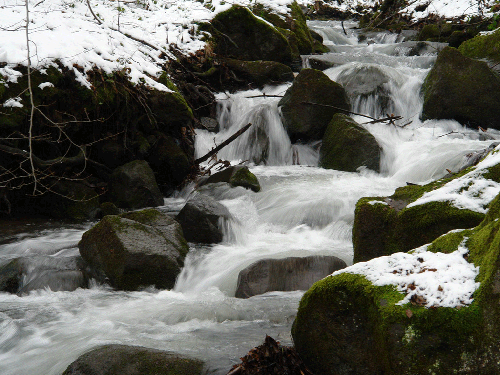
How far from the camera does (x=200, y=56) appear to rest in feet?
33.6

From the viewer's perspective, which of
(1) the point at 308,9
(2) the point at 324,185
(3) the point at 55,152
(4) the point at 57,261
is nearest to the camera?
(4) the point at 57,261

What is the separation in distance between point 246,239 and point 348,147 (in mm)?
3261

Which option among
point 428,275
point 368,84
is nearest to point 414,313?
point 428,275

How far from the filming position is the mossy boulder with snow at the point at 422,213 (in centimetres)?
306

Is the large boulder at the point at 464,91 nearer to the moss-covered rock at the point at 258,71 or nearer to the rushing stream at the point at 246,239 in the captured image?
the rushing stream at the point at 246,239

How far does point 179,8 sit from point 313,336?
1134cm

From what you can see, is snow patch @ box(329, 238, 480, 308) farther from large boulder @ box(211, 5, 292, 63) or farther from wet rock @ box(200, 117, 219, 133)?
large boulder @ box(211, 5, 292, 63)

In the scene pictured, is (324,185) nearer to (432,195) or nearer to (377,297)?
(432,195)

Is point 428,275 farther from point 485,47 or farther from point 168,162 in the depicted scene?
point 485,47

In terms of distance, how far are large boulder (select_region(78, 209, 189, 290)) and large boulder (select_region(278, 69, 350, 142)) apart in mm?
4900

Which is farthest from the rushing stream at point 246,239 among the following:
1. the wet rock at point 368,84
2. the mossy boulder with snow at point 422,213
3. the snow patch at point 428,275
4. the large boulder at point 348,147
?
the snow patch at point 428,275

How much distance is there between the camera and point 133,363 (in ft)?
8.61

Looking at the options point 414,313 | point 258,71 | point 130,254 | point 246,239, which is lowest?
point 246,239

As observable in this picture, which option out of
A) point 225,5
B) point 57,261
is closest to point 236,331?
point 57,261
